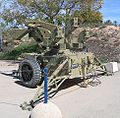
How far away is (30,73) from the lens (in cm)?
1248

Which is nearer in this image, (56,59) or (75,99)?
(75,99)

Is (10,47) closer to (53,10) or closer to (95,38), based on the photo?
(53,10)

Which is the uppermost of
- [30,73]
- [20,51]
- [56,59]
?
[20,51]

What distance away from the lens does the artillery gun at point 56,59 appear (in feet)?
39.4

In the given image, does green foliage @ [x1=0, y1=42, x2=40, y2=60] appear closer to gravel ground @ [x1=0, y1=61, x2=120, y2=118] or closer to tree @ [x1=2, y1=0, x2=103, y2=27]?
tree @ [x1=2, y1=0, x2=103, y2=27]

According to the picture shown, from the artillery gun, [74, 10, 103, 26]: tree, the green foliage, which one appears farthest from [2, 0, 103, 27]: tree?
the artillery gun

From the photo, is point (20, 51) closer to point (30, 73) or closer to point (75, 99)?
point (30, 73)

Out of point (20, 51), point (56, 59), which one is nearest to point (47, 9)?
point (20, 51)

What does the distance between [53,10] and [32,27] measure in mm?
12445

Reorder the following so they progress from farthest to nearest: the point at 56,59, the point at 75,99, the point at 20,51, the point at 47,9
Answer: the point at 20,51
the point at 47,9
the point at 56,59
the point at 75,99

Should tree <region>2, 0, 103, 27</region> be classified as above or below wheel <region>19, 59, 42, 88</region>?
above

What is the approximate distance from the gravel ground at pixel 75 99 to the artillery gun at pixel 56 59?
1.46ft

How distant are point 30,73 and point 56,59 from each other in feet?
3.36

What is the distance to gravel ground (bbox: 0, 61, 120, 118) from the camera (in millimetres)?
8688
